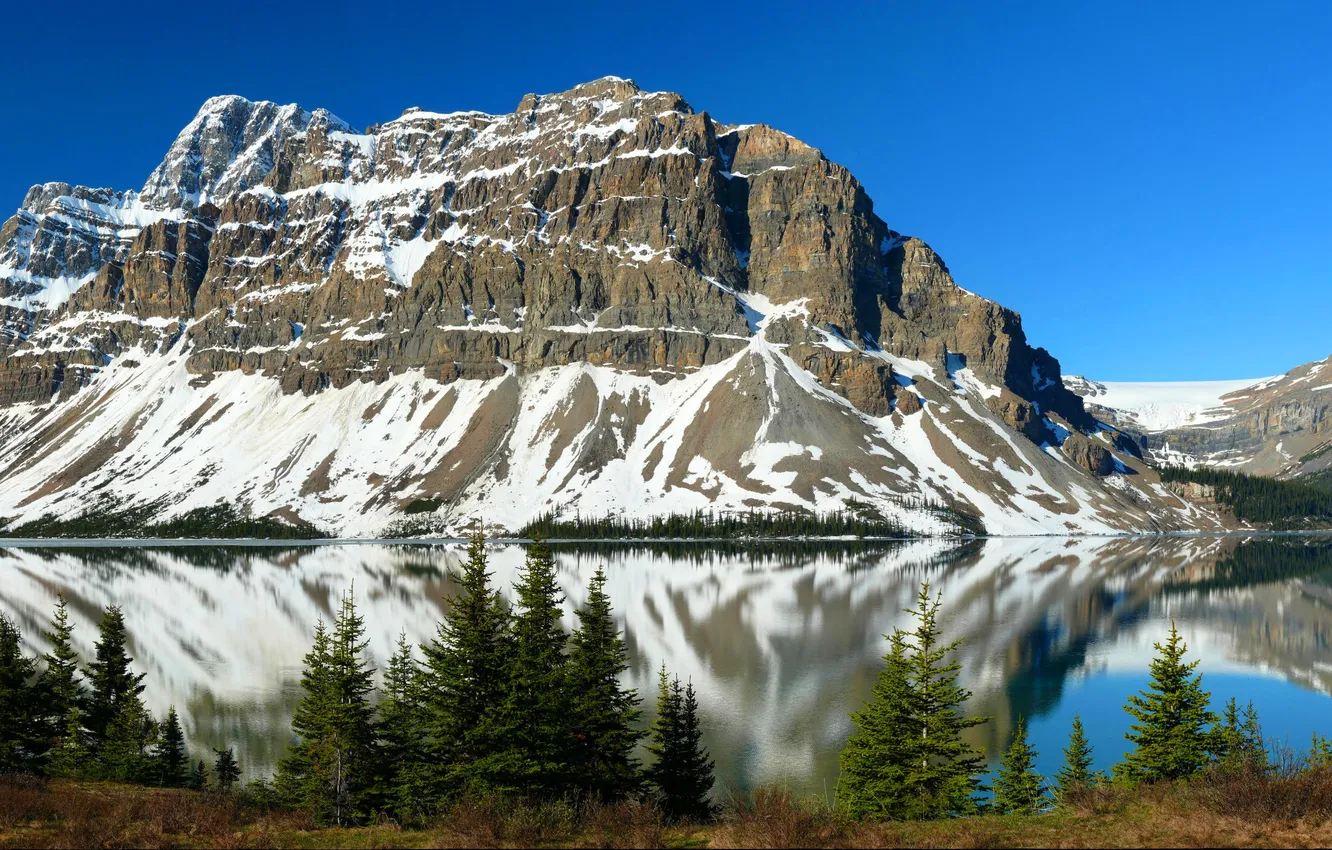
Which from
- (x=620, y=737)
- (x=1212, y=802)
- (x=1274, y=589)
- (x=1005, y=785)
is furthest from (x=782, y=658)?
(x=1274, y=589)

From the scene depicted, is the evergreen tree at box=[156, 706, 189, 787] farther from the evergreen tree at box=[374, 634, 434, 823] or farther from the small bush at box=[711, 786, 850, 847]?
the small bush at box=[711, 786, 850, 847]

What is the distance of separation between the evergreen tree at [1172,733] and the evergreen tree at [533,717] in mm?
18451

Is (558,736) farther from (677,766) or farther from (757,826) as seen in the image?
(757,826)

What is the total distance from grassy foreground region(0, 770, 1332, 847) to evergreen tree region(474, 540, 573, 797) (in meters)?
3.59

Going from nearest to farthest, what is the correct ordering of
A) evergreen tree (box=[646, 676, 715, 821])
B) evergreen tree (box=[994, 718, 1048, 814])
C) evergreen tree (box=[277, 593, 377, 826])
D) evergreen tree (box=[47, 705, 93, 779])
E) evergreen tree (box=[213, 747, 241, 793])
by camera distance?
evergreen tree (box=[277, 593, 377, 826]) → evergreen tree (box=[646, 676, 715, 821]) → evergreen tree (box=[994, 718, 1048, 814]) → evergreen tree (box=[47, 705, 93, 779]) → evergreen tree (box=[213, 747, 241, 793])

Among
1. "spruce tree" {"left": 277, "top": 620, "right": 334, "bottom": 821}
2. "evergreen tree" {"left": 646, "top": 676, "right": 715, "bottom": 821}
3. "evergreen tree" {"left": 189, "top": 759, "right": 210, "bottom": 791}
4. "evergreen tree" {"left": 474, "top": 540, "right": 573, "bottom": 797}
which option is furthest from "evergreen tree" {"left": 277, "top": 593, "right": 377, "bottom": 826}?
"evergreen tree" {"left": 189, "top": 759, "right": 210, "bottom": 791}

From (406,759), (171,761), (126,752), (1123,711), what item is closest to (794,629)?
(1123,711)

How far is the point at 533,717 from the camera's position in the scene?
27156 mm

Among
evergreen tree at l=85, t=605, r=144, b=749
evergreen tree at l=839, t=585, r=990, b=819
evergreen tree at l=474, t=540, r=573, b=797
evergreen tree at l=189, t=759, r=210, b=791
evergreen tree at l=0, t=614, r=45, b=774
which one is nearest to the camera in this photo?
evergreen tree at l=474, t=540, r=573, b=797

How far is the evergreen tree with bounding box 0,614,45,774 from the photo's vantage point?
1488 inches

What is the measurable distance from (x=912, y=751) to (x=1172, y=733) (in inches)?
365

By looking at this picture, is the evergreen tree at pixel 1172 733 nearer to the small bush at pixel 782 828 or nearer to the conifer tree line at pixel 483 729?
the conifer tree line at pixel 483 729

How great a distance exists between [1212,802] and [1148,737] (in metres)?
11.9

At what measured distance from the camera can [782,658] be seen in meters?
70.3
